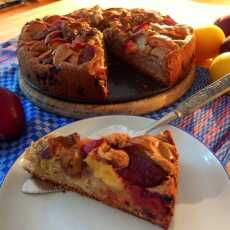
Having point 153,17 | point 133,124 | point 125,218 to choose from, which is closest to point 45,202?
point 125,218

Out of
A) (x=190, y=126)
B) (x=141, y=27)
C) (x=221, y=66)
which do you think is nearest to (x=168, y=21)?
(x=141, y=27)

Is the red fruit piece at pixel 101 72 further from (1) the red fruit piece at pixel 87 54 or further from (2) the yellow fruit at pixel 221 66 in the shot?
(2) the yellow fruit at pixel 221 66

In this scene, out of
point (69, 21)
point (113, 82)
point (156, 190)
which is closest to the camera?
point (156, 190)

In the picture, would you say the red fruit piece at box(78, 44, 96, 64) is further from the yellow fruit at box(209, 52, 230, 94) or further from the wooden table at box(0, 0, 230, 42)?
the wooden table at box(0, 0, 230, 42)

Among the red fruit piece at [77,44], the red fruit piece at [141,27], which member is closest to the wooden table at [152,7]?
the red fruit piece at [141,27]

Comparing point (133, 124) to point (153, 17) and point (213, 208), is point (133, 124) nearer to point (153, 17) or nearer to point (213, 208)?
point (213, 208)

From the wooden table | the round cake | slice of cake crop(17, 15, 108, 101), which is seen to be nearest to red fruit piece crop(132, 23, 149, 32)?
the round cake

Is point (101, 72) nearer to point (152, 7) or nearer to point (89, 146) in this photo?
point (89, 146)
